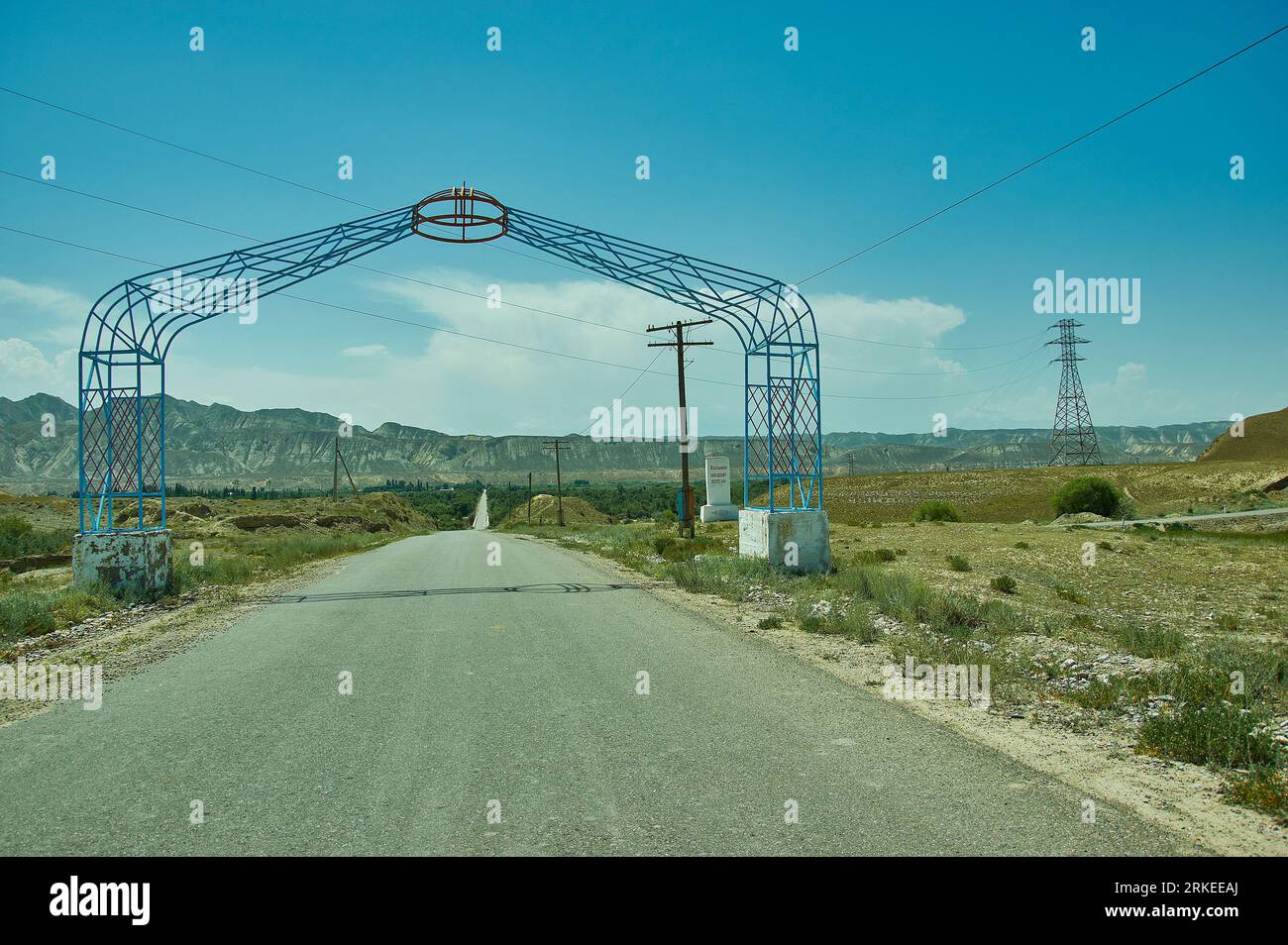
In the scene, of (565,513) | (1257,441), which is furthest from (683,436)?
(1257,441)

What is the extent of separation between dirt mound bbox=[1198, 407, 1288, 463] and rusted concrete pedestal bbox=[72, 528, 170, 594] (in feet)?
302

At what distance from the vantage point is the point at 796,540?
62.2 ft

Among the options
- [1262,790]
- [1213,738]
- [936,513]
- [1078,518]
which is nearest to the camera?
[1262,790]

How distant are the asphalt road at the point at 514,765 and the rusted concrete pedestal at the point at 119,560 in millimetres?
6650

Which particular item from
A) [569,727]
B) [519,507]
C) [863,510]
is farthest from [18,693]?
[519,507]

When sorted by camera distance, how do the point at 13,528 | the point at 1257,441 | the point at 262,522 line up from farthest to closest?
the point at 1257,441, the point at 262,522, the point at 13,528

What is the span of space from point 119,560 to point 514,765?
45.1 feet

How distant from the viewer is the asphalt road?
477 cm

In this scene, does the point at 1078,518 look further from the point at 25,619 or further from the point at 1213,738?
the point at 25,619

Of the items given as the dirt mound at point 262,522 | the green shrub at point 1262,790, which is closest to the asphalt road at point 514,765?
the green shrub at point 1262,790

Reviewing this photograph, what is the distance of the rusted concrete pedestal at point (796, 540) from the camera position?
18.8 metres

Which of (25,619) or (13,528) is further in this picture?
(13,528)

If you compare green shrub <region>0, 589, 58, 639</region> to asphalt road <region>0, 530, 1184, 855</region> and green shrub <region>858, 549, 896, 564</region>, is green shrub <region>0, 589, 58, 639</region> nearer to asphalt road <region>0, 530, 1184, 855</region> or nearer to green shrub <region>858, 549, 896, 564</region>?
asphalt road <region>0, 530, 1184, 855</region>
